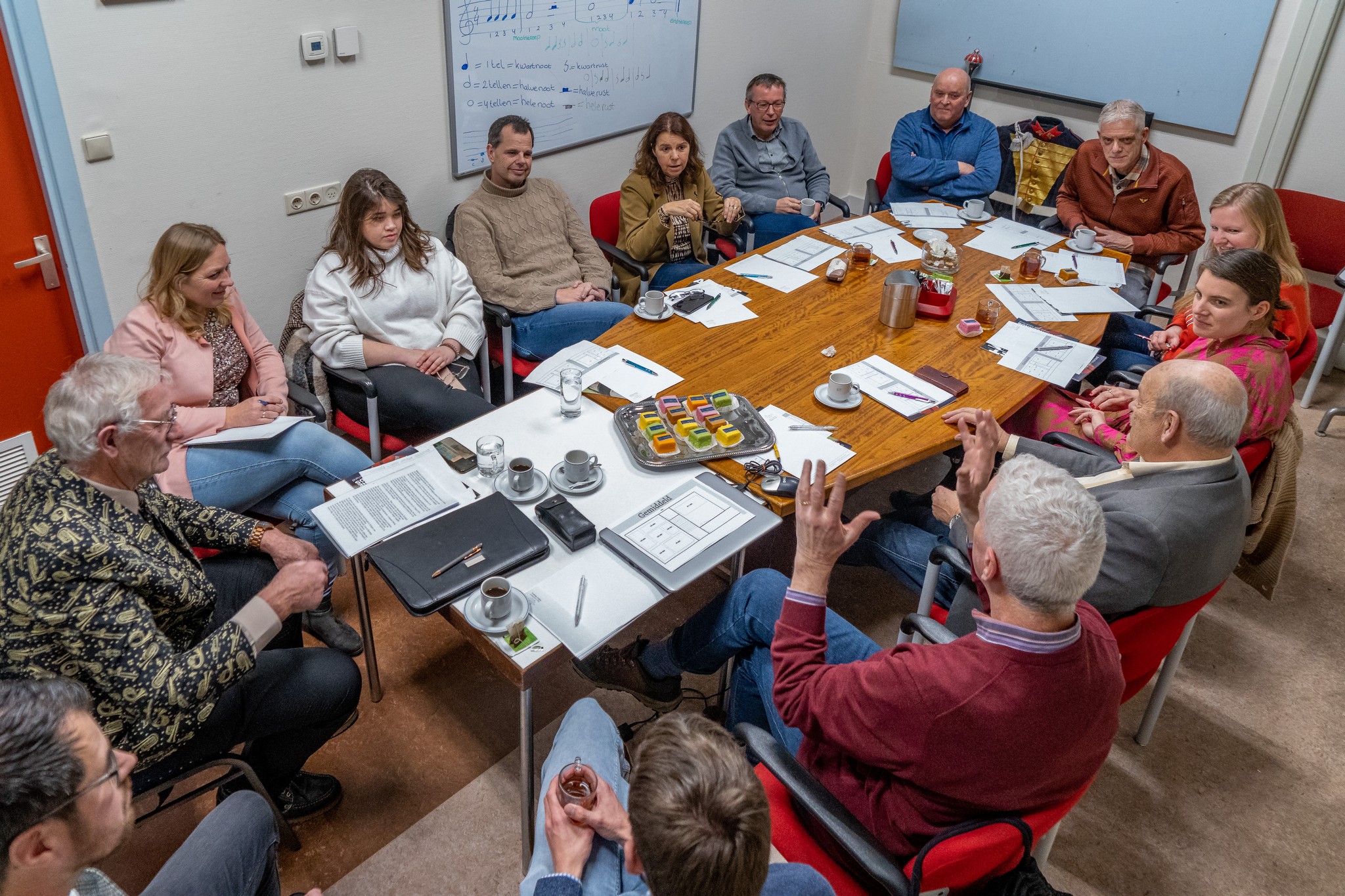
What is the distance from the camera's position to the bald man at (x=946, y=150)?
462cm

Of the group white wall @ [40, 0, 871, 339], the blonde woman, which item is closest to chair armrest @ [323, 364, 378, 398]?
white wall @ [40, 0, 871, 339]

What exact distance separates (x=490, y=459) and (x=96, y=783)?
113 centimetres

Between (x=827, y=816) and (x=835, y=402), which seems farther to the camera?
(x=835, y=402)

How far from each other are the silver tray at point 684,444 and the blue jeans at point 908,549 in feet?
1.34

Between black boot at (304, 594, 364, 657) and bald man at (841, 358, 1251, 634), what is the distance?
1.73 metres

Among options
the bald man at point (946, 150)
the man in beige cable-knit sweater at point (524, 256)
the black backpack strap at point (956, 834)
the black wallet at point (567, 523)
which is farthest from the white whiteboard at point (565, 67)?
the black backpack strap at point (956, 834)

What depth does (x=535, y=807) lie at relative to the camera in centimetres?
215

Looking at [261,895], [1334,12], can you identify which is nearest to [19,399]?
[261,895]

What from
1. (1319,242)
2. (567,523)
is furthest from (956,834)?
(1319,242)

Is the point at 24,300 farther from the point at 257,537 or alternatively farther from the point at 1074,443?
the point at 1074,443

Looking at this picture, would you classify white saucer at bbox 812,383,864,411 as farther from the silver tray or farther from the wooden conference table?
the silver tray

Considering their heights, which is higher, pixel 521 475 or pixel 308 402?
pixel 521 475

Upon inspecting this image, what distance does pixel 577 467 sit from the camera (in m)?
2.25

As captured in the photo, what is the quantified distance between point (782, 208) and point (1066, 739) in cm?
330
